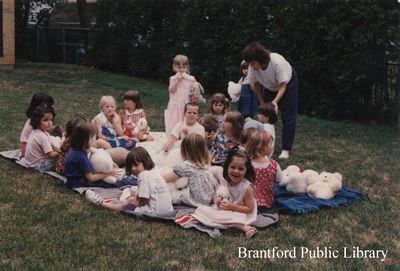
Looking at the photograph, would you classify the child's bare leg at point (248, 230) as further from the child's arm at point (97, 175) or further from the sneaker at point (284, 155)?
the sneaker at point (284, 155)

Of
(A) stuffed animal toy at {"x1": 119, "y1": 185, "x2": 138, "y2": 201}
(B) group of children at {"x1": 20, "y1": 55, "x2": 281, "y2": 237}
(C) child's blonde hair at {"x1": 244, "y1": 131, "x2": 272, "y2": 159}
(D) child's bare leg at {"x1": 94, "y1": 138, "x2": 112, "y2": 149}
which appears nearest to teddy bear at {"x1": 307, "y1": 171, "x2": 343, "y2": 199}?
(B) group of children at {"x1": 20, "y1": 55, "x2": 281, "y2": 237}

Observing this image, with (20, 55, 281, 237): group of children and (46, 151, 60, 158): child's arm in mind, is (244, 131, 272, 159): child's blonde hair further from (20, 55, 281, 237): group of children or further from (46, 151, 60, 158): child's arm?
(46, 151, 60, 158): child's arm

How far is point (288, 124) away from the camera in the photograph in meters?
8.23

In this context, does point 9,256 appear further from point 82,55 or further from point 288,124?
point 82,55

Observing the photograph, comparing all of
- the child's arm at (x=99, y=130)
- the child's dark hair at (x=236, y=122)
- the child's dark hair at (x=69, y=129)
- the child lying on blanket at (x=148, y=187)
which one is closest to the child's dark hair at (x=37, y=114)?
the child's dark hair at (x=69, y=129)

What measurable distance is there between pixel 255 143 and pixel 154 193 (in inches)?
45.5

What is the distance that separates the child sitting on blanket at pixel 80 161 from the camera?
607cm

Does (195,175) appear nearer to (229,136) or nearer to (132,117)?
(229,136)

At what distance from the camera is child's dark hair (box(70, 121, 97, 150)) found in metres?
6.04

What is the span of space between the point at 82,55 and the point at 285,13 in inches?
527

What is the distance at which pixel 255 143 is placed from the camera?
566 cm

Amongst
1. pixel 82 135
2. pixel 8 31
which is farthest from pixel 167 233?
pixel 8 31

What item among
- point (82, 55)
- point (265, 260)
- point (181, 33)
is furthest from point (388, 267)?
point (82, 55)

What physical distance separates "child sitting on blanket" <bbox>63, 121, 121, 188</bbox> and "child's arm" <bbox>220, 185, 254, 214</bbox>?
1.75 metres
